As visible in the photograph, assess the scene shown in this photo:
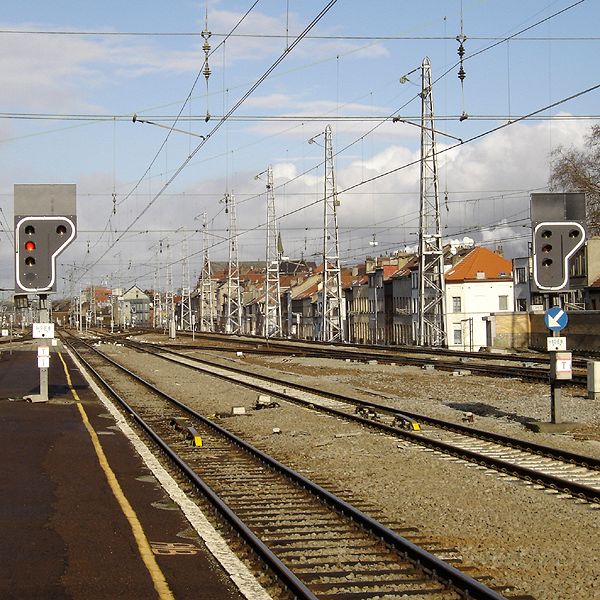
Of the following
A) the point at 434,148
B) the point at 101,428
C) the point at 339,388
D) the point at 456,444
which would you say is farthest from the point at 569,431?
the point at 434,148

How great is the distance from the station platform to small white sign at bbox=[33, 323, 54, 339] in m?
5.50

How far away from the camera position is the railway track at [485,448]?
14.0 meters

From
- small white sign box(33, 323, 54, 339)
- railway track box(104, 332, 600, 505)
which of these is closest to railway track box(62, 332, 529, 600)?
railway track box(104, 332, 600, 505)

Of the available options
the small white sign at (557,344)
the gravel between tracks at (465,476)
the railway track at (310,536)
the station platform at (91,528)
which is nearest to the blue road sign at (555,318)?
the small white sign at (557,344)

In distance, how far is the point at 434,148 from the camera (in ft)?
175

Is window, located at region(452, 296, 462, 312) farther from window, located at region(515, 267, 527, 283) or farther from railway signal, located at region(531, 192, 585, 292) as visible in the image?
railway signal, located at region(531, 192, 585, 292)

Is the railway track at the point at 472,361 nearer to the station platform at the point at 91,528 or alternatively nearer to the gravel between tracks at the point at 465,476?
the gravel between tracks at the point at 465,476

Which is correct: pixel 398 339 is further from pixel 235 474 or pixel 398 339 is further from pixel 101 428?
pixel 235 474

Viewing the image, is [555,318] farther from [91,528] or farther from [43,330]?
[43,330]

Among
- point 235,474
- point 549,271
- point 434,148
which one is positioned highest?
point 434,148

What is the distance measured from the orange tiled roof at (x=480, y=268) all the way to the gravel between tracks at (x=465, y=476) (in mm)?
52245

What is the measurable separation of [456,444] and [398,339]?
74.2 metres

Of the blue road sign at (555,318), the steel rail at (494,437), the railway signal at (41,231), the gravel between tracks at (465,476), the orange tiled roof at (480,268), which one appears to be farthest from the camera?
the orange tiled roof at (480,268)

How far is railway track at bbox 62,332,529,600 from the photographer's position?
8.65m
